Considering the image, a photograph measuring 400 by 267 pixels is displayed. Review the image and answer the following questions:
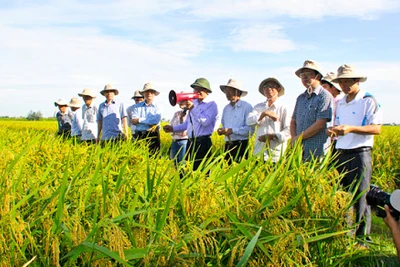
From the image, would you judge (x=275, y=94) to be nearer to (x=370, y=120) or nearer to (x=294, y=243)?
(x=370, y=120)

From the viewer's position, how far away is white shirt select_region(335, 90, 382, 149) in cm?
423

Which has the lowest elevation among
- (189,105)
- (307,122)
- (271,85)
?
(307,122)

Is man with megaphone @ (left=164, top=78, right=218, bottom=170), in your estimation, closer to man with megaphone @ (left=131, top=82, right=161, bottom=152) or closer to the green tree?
man with megaphone @ (left=131, top=82, right=161, bottom=152)

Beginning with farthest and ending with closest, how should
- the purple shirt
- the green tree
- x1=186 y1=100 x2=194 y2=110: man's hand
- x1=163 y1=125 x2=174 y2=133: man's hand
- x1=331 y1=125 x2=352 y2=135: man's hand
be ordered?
1. the green tree
2. x1=163 y1=125 x2=174 y2=133: man's hand
3. x1=186 y1=100 x2=194 y2=110: man's hand
4. the purple shirt
5. x1=331 y1=125 x2=352 y2=135: man's hand

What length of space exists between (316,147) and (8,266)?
10.4 ft

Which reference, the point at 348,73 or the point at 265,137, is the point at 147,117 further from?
the point at 348,73

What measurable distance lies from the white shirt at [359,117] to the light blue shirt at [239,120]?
1.24m

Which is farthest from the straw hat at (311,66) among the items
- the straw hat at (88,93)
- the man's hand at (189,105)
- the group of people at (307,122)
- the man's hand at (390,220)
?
the straw hat at (88,93)

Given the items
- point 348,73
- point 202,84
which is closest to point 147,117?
point 202,84

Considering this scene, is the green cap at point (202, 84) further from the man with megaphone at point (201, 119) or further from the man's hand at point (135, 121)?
the man's hand at point (135, 121)

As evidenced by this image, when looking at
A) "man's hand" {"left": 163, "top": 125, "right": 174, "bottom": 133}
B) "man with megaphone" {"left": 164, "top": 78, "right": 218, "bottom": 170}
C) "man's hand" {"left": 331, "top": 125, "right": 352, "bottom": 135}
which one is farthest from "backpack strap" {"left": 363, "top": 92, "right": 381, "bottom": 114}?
"man's hand" {"left": 163, "top": 125, "right": 174, "bottom": 133}

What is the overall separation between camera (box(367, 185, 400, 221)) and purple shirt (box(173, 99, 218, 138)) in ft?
10.9

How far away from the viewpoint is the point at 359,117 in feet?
14.0

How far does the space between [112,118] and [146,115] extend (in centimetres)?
55
